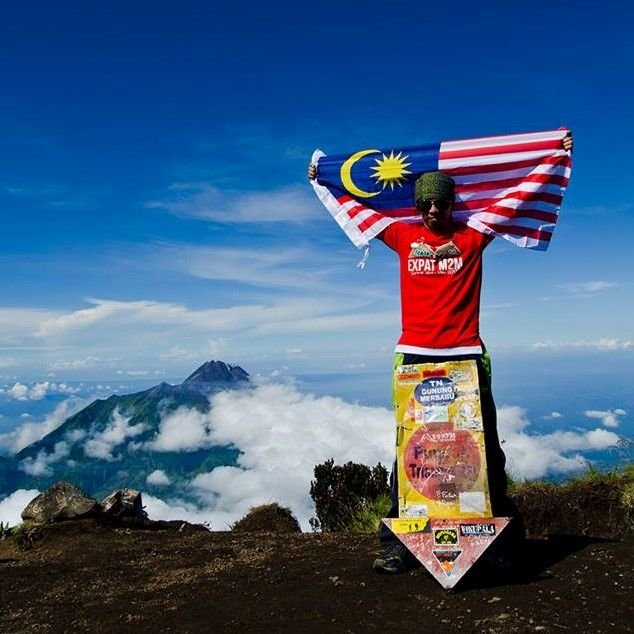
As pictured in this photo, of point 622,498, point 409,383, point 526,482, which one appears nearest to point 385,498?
point 526,482

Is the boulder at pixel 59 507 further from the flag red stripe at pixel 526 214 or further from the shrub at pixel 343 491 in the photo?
the flag red stripe at pixel 526 214

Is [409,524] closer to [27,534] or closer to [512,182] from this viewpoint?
[512,182]

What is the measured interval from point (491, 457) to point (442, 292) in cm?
133

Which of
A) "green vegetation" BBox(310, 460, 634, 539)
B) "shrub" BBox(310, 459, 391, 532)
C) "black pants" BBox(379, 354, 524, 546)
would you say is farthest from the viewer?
"shrub" BBox(310, 459, 391, 532)

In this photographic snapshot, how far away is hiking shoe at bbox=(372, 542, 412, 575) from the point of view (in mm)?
5078

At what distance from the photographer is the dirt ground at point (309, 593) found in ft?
13.8

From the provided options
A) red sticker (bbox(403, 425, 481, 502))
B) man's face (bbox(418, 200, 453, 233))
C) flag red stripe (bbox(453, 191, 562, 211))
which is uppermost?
flag red stripe (bbox(453, 191, 562, 211))

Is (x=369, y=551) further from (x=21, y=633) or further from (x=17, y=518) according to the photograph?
(x=17, y=518)

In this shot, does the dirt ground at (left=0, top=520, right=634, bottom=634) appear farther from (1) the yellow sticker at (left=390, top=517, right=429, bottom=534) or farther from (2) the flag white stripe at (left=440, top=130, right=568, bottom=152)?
(2) the flag white stripe at (left=440, top=130, right=568, bottom=152)

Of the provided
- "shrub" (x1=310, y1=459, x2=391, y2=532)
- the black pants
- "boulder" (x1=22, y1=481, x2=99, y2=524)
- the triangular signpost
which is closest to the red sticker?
the triangular signpost

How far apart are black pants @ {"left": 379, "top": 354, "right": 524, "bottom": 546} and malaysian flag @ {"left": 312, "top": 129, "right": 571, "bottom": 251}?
118 centimetres

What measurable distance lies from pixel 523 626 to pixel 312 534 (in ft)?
13.5

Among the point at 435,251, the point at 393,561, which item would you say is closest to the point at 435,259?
the point at 435,251

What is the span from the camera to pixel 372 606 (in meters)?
4.47
